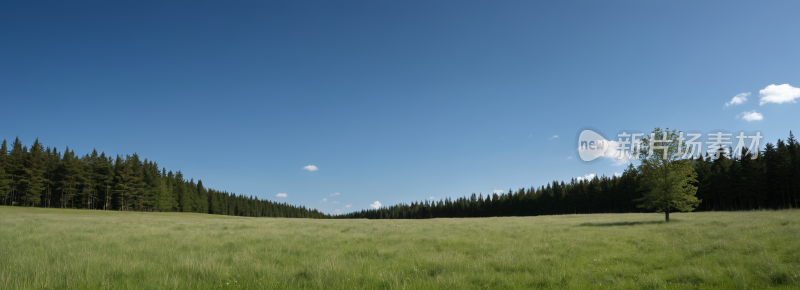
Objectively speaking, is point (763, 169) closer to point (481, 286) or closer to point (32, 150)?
point (481, 286)

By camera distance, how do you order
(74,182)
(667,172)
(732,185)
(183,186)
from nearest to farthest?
(667,172)
(732,185)
(74,182)
(183,186)

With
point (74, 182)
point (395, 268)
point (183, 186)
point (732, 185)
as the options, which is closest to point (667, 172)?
point (395, 268)

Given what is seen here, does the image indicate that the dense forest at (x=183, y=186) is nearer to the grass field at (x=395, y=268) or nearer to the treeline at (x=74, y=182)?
the treeline at (x=74, y=182)

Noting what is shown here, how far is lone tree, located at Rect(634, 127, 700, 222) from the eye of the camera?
34312mm

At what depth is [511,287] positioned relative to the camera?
8297mm

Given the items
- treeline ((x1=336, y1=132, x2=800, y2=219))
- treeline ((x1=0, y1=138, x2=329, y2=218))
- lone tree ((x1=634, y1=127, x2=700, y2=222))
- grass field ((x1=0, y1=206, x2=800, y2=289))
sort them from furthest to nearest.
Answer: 1. treeline ((x1=0, y1=138, x2=329, y2=218))
2. treeline ((x1=336, y1=132, x2=800, y2=219))
3. lone tree ((x1=634, y1=127, x2=700, y2=222))
4. grass field ((x1=0, y1=206, x2=800, y2=289))

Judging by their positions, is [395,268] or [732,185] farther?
[732,185]

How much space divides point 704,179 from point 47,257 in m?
109

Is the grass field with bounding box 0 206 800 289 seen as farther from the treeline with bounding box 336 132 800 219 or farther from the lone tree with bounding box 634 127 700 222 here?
the treeline with bounding box 336 132 800 219

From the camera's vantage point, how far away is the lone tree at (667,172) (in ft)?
113

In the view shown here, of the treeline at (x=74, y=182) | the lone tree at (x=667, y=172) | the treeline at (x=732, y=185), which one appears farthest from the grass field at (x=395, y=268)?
the treeline at (x=74, y=182)

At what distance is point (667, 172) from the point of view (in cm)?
3566

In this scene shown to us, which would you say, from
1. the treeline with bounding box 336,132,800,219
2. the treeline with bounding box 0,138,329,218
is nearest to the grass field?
the treeline with bounding box 336,132,800,219

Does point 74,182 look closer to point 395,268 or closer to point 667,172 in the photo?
point 395,268
